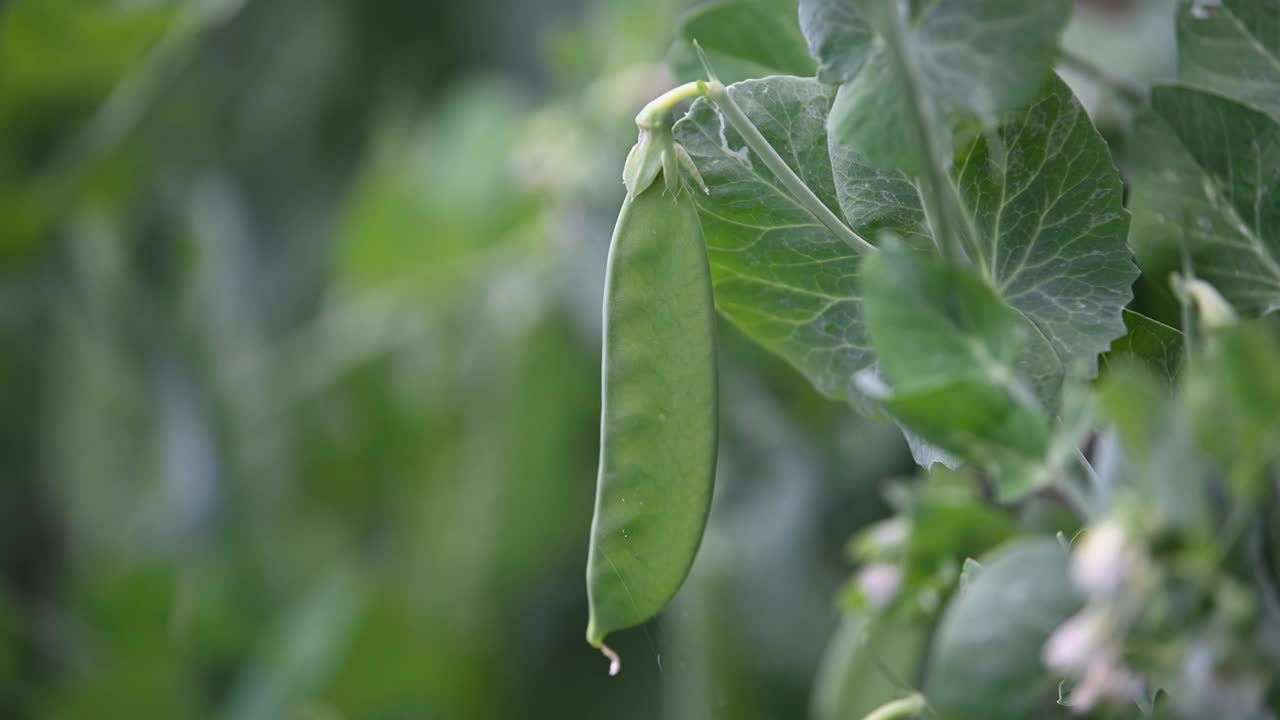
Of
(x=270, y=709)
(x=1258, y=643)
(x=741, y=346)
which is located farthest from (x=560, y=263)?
(x=1258, y=643)

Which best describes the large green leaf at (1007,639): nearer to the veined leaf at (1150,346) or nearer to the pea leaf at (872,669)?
the veined leaf at (1150,346)

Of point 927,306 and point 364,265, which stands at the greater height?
point 927,306

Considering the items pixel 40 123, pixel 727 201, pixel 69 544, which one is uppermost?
pixel 727 201

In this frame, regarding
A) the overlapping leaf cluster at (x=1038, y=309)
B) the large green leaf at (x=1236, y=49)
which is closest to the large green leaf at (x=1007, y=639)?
the overlapping leaf cluster at (x=1038, y=309)

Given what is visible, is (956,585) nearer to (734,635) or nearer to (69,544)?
(734,635)

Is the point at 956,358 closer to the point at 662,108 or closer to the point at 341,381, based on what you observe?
the point at 662,108

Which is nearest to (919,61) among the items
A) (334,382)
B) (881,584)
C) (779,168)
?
(779,168)
